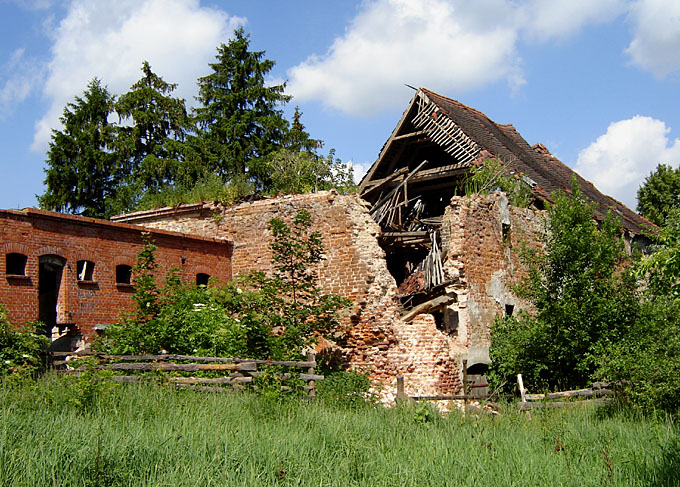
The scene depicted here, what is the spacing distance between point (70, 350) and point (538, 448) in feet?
35.4

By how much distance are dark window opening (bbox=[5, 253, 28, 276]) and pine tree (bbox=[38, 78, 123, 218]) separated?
52.2 feet

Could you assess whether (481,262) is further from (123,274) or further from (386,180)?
(123,274)

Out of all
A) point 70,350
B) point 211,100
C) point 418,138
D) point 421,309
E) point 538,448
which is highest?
point 211,100

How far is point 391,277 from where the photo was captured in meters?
16.5

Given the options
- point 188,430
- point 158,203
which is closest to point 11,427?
point 188,430

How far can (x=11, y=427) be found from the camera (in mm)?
7184

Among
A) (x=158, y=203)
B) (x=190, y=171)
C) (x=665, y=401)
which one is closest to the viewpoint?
(x=665, y=401)

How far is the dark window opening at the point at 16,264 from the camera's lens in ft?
48.0

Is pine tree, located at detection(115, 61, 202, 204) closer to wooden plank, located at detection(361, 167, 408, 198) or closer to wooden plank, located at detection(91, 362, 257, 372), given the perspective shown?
wooden plank, located at detection(361, 167, 408, 198)

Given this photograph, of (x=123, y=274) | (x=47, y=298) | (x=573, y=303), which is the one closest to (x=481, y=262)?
(x=573, y=303)

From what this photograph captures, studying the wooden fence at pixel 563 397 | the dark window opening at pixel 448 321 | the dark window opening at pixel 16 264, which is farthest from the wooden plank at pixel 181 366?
the dark window opening at pixel 448 321

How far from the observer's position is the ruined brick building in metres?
16.0

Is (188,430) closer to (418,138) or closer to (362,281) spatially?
(362,281)

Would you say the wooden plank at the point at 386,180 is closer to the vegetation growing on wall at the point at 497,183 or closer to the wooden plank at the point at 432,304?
the vegetation growing on wall at the point at 497,183
